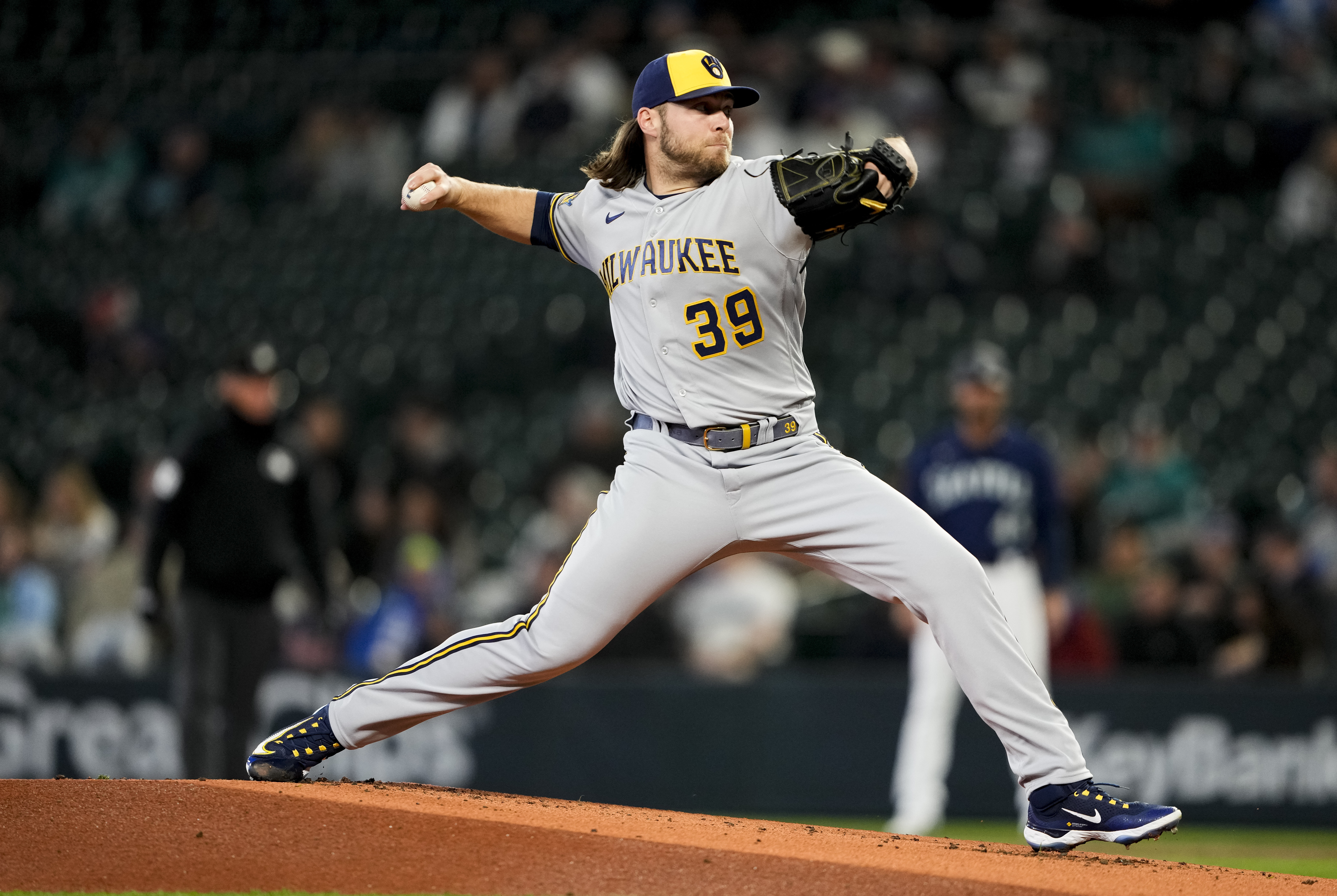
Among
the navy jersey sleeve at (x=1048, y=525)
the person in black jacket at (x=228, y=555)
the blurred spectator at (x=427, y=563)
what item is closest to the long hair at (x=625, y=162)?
the person in black jacket at (x=228, y=555)

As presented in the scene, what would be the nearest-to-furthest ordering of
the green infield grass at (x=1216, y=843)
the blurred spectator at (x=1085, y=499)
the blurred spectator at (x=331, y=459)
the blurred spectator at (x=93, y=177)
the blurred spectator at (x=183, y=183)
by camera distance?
the green infield grass at (x=1216, y=843) < the blurred spectator at (x=1085, y=499) < the blurred spectator at (x=331, y=459) < the blurred spectator at (x=183, y=183) < the blurred spectator at (x=93, y=177)

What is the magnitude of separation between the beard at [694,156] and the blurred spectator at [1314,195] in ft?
29.8

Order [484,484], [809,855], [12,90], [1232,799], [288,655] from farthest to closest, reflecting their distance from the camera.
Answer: [12,90]
[484,484]
[288,655]
[1232,799]
[809,855]

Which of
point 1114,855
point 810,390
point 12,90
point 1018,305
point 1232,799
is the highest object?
point 12,90

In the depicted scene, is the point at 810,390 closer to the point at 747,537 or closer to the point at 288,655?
the point at 747,537

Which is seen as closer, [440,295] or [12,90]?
[440,295]

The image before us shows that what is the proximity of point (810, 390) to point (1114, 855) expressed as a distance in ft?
5.52

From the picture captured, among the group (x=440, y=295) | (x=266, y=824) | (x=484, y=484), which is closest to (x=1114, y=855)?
(x=266, y=824)

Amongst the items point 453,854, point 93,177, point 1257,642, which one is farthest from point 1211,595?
point 93,177

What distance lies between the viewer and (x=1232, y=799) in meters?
8.86

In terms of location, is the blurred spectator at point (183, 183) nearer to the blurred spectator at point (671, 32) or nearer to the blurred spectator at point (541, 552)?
the blurred spectator at point (671, 32)

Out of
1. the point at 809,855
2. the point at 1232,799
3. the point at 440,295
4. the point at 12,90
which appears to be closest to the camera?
the point at 809,855

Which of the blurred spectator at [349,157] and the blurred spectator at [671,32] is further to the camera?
the blurred spectator at [349,157]

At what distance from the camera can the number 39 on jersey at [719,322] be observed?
435cm
